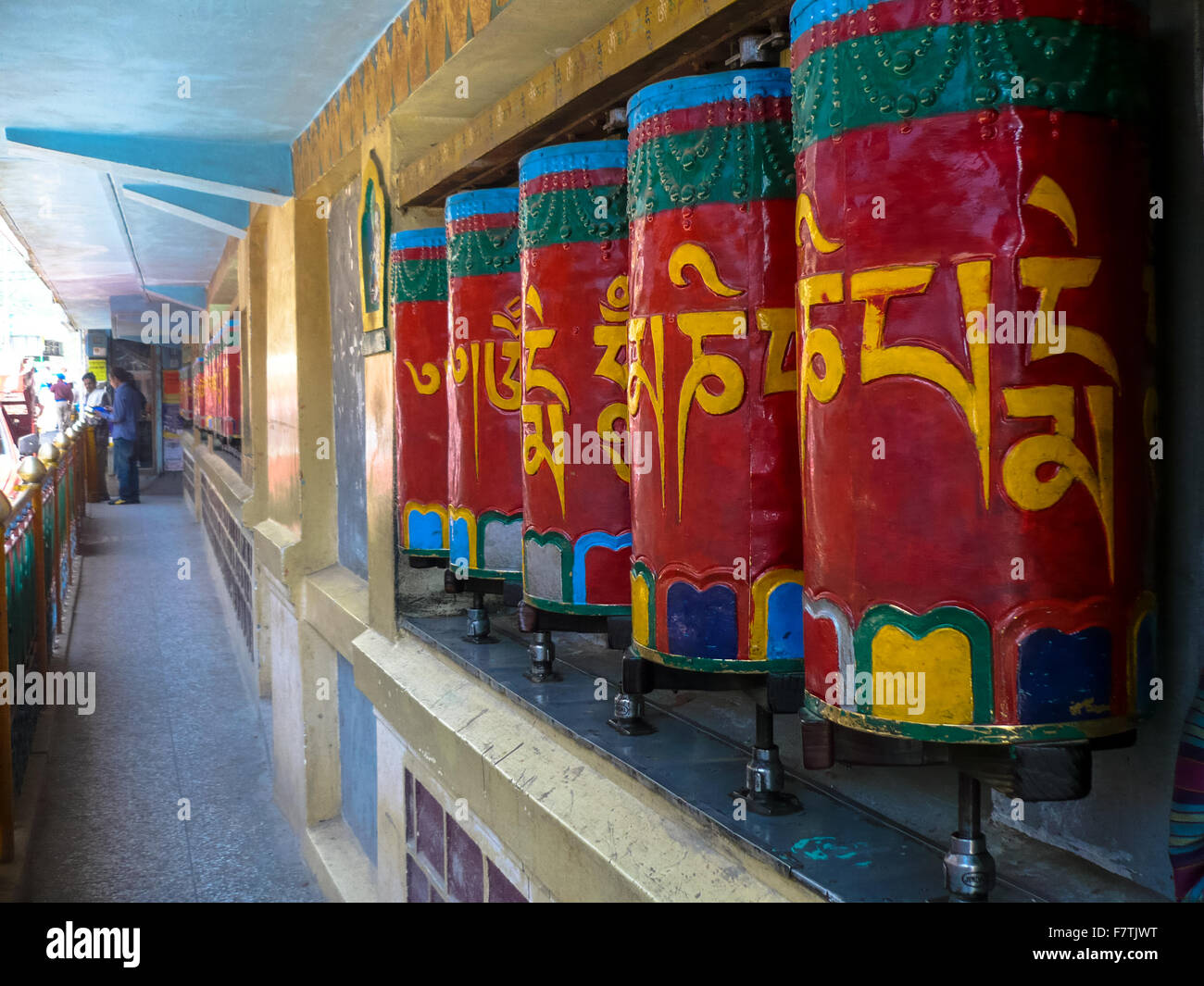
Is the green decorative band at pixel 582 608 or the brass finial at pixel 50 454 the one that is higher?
the brass finial at pixel 50 454

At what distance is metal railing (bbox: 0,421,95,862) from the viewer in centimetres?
305

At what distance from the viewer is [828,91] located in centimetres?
86

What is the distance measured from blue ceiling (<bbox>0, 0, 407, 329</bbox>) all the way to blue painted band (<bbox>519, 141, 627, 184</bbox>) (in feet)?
3.94

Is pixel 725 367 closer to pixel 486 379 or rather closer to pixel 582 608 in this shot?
pixel 582 608

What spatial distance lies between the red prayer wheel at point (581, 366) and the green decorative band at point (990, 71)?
64 cm

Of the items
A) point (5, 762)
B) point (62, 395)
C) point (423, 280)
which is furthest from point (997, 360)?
point (62, 395)

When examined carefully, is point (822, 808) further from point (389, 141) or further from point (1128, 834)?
point (389, 141)

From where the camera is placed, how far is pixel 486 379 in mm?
1918

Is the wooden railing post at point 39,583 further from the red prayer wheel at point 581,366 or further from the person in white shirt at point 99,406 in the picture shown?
the person in white shirt at point 99,406

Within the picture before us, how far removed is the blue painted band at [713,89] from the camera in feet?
3.54

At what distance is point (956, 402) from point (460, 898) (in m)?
1.64
